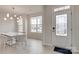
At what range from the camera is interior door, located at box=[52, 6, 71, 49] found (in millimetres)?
2426

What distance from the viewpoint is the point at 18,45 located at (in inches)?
97.0

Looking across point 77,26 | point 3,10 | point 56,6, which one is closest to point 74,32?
point 77,26

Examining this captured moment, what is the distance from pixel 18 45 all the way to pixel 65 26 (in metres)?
1.10

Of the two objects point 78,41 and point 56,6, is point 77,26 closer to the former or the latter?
point 78,41

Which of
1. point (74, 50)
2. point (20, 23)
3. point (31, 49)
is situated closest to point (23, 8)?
point (20, 23)

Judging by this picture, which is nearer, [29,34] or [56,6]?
[56,6]

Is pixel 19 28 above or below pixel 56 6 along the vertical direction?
below

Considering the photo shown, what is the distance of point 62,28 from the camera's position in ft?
8.11

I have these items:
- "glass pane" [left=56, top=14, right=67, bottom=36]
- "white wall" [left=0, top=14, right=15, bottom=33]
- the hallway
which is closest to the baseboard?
"glass pane" [left=56, top=14, right=67, bottom=36]

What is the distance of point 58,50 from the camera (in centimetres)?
240

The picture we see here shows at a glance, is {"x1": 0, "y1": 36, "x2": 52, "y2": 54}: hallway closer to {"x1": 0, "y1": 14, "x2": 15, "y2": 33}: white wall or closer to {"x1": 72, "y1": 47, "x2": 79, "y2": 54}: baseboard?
{"x1": 0, "y1": 14, "x2": 15, "y2": 33}: white wall

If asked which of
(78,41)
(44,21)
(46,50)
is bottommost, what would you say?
(46,50)

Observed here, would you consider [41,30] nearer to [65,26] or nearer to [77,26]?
[65,26]

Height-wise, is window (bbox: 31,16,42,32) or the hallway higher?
window (bbox: 31,16,42,32)
